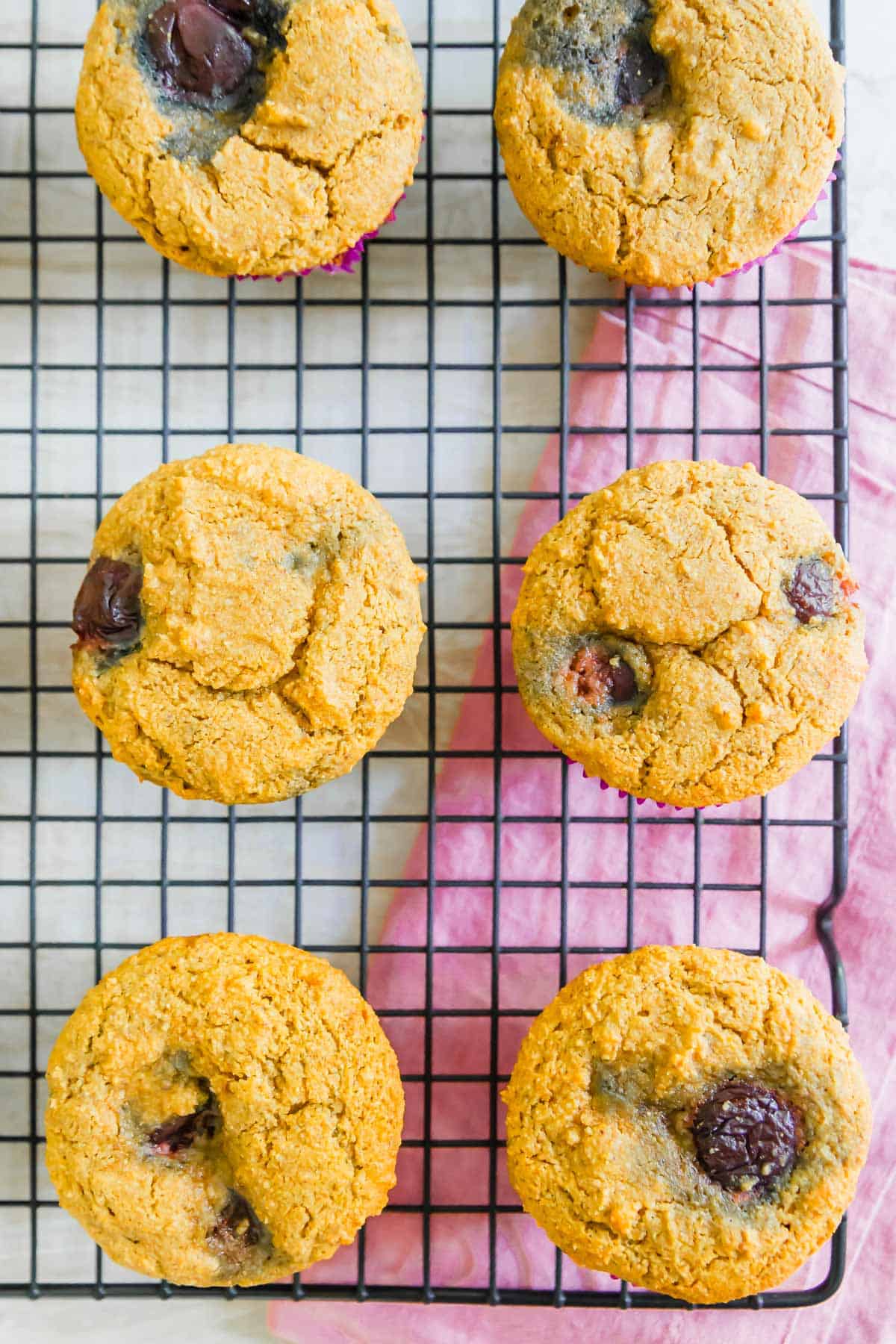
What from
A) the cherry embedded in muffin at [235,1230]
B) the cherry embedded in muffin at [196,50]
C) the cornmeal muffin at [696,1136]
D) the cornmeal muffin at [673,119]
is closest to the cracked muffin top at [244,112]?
the cherry embedded in muffin at [196,50]

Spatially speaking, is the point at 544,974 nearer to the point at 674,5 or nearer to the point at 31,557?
the point at 31,557

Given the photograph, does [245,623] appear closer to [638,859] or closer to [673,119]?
[638,859]

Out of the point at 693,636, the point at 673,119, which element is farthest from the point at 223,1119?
the point at 673,119

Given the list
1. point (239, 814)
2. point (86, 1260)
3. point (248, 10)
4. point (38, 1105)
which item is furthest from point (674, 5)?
point (86, 1260)

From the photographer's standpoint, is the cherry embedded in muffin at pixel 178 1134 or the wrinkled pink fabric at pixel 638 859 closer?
the cherry embedded in muffin at pixel 178 1134

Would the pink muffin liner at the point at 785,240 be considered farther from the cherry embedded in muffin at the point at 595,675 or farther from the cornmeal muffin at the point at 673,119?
the cherry embedded in muffin at the point at 595,675

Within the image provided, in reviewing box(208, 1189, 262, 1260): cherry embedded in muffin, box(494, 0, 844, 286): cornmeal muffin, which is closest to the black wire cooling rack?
box(494, 0, 844, 286): cornmeal muffin
